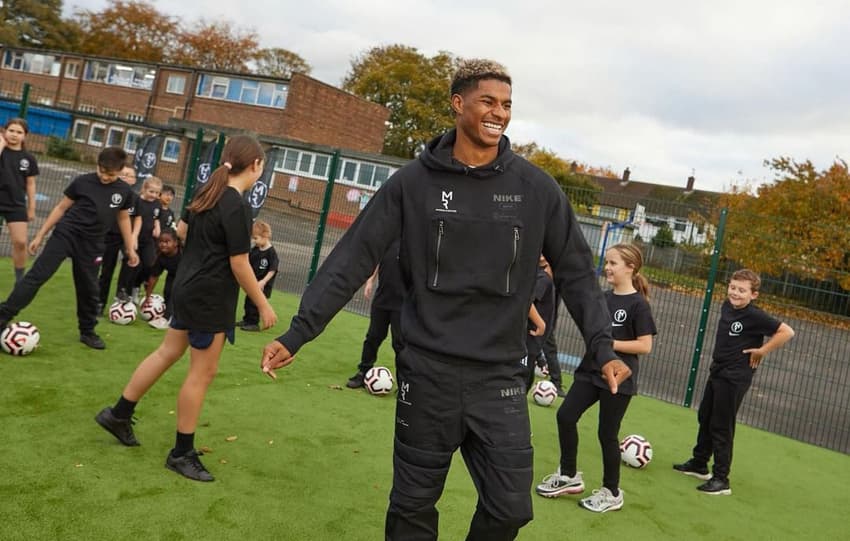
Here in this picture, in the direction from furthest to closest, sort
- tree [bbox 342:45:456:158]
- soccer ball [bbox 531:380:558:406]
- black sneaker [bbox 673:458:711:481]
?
tree [bbox 342:45:456:158] < soccer ball [bbox 531:380:558:406] < black sneaker [bbox 673:458:711:481]

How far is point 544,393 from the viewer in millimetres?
7859

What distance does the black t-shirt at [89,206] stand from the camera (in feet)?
21.7

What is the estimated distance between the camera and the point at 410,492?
9.01 ft

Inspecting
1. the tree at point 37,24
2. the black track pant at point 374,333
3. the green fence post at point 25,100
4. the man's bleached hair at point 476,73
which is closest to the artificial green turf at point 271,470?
the black track pant at point 374,333

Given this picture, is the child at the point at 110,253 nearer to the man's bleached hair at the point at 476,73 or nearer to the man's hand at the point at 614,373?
the man's bleached hair at the point at 476,73

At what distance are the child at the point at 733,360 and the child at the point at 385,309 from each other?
2784 millimetres

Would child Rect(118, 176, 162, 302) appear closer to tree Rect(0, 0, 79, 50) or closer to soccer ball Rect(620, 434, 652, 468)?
soccer ball Rect(620, 434, 652, 468)

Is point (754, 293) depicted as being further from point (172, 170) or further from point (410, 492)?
point (172, 170)

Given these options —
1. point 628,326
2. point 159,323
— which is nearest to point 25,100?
point 159,323

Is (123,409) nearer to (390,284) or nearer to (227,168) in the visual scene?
(227,168)

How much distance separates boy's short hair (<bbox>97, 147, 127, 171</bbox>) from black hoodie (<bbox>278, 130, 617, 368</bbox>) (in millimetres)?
4462

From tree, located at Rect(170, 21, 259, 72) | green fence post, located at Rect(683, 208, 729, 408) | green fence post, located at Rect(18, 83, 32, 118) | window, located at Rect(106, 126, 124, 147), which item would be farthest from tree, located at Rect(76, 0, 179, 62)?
green fence post, located at Rect(683, 208, 729, 408)

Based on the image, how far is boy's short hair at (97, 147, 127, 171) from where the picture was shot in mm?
6512

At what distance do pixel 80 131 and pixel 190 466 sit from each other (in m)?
11.4
